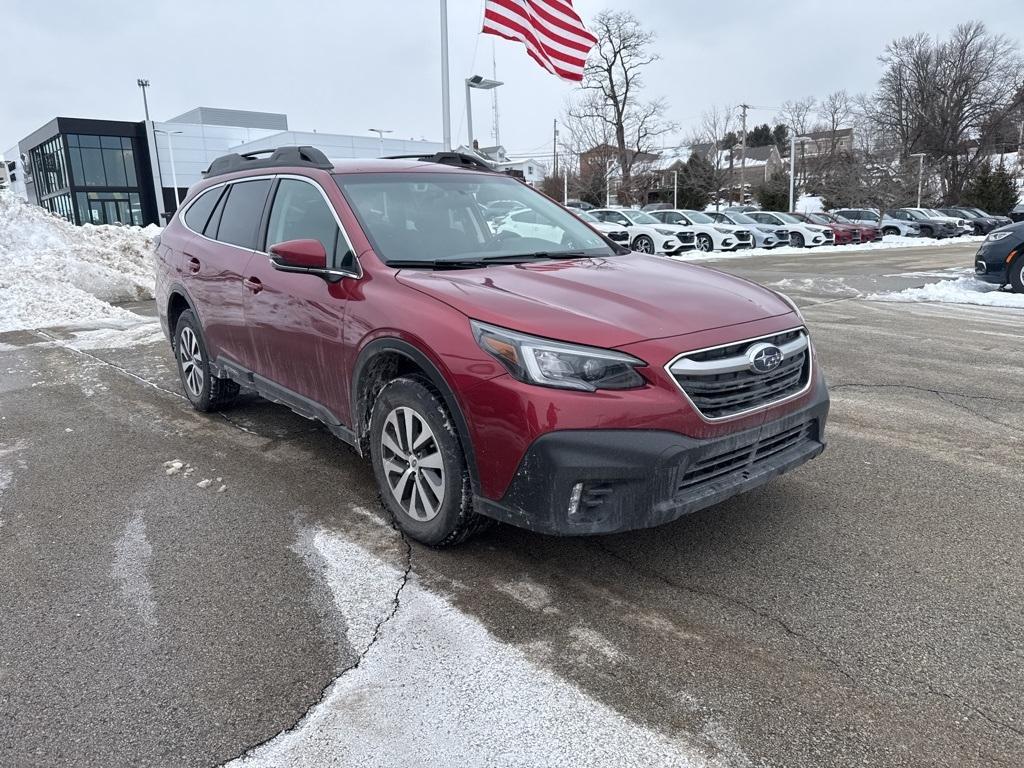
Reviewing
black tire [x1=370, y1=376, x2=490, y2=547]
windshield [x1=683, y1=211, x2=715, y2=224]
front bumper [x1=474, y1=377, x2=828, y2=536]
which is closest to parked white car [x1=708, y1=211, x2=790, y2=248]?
windshield [x1=683, y1=211, x2=715, y2=224]

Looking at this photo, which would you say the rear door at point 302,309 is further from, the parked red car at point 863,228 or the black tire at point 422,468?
the parked red car at point 863,228

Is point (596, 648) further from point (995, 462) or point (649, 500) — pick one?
point (995, 462)

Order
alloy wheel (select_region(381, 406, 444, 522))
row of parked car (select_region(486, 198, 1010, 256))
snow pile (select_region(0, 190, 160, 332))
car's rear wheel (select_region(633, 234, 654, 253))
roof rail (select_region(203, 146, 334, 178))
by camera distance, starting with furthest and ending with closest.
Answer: row of parked car (select_region(486, 198, 1010, 256)) → car's rear wheel (select_region(633, 234, 654, 253)) → snow pile (select_region(0, 190, 160, 332)) → roof rail (select_region(203, 146, 334, 178)) → alloy wheel (select_region(381, 406, 444, 522))

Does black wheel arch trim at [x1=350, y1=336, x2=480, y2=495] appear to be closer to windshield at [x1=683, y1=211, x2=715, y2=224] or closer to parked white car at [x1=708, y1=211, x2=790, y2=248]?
windshield at [x1=683, y1=211, x2=715, y2=224]

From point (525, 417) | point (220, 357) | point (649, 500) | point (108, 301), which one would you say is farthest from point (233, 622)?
point (108, 301)

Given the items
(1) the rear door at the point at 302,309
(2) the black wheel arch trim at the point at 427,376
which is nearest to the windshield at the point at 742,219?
(1) the rear door at the point at 302,309

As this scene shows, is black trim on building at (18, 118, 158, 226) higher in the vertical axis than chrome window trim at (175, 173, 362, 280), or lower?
higher

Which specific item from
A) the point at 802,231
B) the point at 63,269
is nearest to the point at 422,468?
the point at 63,269

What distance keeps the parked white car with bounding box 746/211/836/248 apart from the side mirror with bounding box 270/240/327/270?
29046 mm

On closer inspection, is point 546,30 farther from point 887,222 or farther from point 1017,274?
point 887,222

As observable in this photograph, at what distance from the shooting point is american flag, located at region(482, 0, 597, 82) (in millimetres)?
14789

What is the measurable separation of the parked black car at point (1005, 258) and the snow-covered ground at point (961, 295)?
0.23 meters

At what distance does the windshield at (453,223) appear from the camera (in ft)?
12.8

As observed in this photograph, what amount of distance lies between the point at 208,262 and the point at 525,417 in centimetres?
331
